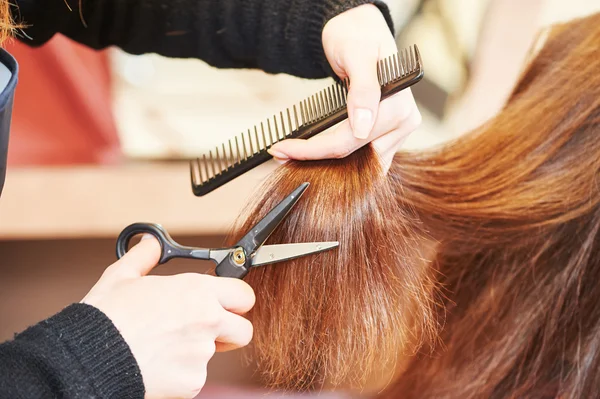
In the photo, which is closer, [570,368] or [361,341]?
[361,341]

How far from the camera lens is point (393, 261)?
0.69 m

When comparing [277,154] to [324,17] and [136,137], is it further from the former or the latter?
[136,137]

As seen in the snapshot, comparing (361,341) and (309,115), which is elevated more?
(309,115)

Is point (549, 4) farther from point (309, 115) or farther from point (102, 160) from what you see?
point (102, 160)

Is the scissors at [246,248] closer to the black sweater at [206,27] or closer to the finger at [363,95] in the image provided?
the finger at [363,95]

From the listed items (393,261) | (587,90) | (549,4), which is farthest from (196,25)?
(549,4)

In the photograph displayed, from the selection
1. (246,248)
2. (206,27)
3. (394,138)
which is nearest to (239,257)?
(246,248)

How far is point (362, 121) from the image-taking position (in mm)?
630

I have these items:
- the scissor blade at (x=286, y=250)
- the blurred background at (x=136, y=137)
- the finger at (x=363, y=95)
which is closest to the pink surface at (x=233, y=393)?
the blurred background at (x=136, y=137)

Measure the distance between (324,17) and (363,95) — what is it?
16cm

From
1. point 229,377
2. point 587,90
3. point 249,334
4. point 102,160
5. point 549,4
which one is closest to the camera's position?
point 249,334

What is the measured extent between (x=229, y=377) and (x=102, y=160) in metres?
0.59

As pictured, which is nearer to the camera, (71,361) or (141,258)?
(71,361)

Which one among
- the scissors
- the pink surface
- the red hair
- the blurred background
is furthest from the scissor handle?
the pink surface
